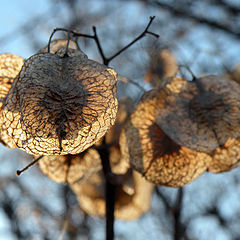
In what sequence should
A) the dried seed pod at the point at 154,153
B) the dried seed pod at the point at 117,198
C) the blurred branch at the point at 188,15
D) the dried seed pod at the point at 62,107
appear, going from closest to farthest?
the dried seed pod at the point at 62,107 → the dried seed pod at the point at 154,153 → the dried seed pod at the point at 117,198 → the blurred branch at the point at 188,15

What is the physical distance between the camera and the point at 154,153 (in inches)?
36.5

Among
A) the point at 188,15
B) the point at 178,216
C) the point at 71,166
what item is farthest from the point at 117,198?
the point at 188,15

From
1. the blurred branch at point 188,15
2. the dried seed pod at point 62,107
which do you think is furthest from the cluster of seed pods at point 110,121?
the blurred branch at point 188,15

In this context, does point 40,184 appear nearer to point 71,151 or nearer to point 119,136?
point 119,136

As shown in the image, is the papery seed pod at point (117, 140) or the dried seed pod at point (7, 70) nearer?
the dried seed pod at point (7, 70)

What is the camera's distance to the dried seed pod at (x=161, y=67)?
52.9 inches

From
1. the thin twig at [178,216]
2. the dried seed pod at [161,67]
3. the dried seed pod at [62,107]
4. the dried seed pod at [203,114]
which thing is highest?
the dried seed pod at [62,107]

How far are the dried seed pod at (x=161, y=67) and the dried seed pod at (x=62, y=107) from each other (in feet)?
2.15

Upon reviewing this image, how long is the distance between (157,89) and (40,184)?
2664 millimetres

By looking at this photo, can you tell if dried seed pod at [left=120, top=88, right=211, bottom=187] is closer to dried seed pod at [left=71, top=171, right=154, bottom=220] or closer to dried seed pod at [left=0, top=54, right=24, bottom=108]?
dried seed pod at [left=71, top=171, right=154, bottom=220]

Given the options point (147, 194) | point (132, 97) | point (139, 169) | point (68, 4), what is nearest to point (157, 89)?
point (132, 97)

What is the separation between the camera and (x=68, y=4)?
3676 millimetres

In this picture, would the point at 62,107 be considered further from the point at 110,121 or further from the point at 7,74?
the point at 7,74

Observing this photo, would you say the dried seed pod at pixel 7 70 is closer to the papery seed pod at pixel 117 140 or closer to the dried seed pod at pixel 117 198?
the papery seed pod at pixel 117 140
